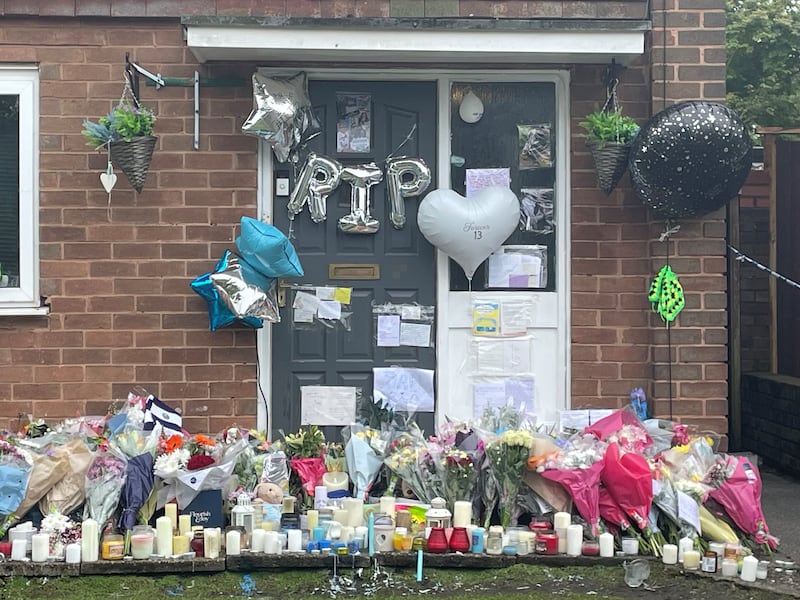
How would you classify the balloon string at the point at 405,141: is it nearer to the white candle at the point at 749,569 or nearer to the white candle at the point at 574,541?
the white candle at the point at 574,541

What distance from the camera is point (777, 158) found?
26.0ft

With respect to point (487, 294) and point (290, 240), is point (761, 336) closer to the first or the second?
point (487, 294)

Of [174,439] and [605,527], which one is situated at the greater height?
[174,439]

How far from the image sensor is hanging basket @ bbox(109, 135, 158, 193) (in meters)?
5.95

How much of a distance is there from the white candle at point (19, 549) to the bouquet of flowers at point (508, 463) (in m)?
2.36

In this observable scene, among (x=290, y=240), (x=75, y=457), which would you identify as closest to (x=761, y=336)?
(x=290, y=240)

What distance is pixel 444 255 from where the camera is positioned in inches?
249

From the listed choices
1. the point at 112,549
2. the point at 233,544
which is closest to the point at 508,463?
the point at 233,544

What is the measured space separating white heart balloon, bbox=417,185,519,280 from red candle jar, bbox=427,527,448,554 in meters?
1.82

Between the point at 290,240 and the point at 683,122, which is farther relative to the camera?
the point at 290,240

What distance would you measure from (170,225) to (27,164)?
0.97 m

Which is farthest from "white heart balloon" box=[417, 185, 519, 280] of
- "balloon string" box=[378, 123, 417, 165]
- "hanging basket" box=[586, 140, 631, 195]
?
"hanging basket" box=[586, 140, 631, 195]

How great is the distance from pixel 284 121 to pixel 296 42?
20.8 inches

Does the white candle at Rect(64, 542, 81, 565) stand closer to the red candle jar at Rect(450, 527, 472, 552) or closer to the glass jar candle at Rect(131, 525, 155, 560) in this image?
the glass jar candle at Rect(131, 525, 155, 560)
